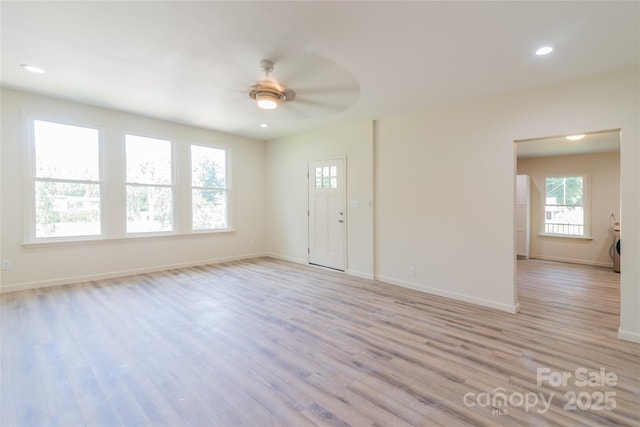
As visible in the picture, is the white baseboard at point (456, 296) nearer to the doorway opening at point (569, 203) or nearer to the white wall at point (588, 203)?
the doorway opening at point (569, 203)

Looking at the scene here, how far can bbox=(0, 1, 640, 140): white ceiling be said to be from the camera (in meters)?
2.05

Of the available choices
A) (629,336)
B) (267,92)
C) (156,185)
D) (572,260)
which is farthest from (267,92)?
(572,260)

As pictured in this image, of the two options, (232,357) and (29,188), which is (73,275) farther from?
(232,357)

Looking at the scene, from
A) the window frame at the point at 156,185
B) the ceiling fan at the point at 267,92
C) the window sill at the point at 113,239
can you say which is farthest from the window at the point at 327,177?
the window frame at the point at 156,185

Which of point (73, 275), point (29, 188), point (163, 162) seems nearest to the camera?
point (29, 188)

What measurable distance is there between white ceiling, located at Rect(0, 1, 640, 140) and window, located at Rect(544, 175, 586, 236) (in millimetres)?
4757

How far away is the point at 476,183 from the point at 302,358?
3002 millimetres

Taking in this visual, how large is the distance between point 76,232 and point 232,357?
3753 mm

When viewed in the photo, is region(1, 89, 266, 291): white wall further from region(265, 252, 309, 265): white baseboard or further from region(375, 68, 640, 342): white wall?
region(375, 68, 640, 342): white wall

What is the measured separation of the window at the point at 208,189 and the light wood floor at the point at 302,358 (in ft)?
6.75

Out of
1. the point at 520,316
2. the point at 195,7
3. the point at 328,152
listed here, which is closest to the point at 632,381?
the point at 520,316

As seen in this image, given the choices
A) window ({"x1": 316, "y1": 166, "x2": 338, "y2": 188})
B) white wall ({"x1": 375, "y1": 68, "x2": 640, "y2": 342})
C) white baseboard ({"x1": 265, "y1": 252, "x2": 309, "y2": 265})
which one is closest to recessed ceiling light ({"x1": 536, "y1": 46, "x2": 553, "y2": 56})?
white wall ({"x1": 375, "y1": 68, "x2": 640, "y2": 342})

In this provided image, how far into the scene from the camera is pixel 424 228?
13.4 ft

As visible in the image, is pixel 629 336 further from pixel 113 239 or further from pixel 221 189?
pixel 113 239
